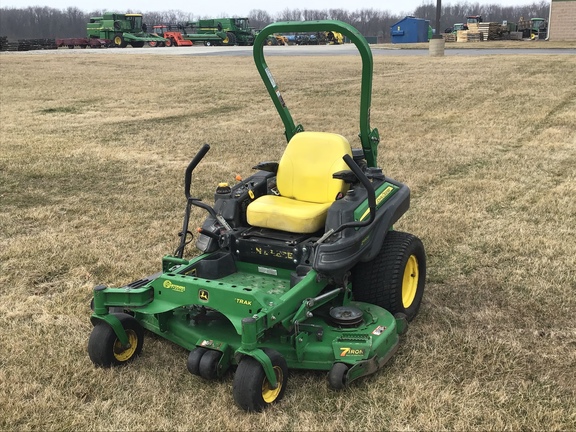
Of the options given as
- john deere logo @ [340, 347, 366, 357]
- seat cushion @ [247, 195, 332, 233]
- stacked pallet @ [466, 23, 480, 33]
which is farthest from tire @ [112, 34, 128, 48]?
john deere logo @ [340, 347, 366, 357]

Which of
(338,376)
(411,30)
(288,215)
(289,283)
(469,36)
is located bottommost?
(338,376)

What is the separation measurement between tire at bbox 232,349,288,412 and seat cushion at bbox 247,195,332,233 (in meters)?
0.89

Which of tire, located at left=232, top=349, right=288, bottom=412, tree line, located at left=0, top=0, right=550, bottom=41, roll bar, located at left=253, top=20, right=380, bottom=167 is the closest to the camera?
tire, located at left=232, top=349, right=288, bottom=412

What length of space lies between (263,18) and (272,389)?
141888mm

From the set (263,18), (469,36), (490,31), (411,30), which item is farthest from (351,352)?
(263,18)

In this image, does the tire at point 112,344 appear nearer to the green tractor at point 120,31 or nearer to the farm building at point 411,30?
the green tractor at point 120,31

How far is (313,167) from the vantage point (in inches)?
155

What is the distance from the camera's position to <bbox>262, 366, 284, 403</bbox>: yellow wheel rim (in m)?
2.92

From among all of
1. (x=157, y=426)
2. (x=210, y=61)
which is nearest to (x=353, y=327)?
(x=157, y=426)

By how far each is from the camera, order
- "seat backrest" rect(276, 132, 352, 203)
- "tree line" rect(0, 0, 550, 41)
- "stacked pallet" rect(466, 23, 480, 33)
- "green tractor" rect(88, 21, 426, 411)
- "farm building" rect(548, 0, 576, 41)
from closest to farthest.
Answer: "green tractor" rect(88, 21, 426, 411)
"seat backrest" rect(276, 132, 352, 203)
"farm building" rect(548, 0, 576, 41)
"stacked pallet" rect(466, 23, 480, 33)
"tree line" rect(0, 0, 550, 41)

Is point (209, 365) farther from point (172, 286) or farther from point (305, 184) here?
point (305, 184)

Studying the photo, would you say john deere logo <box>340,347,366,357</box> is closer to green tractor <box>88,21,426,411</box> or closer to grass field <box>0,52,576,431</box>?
green tractor <box>88,21,426,411</box>

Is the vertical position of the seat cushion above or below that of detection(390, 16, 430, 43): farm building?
below

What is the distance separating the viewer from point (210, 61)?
25500 mm
